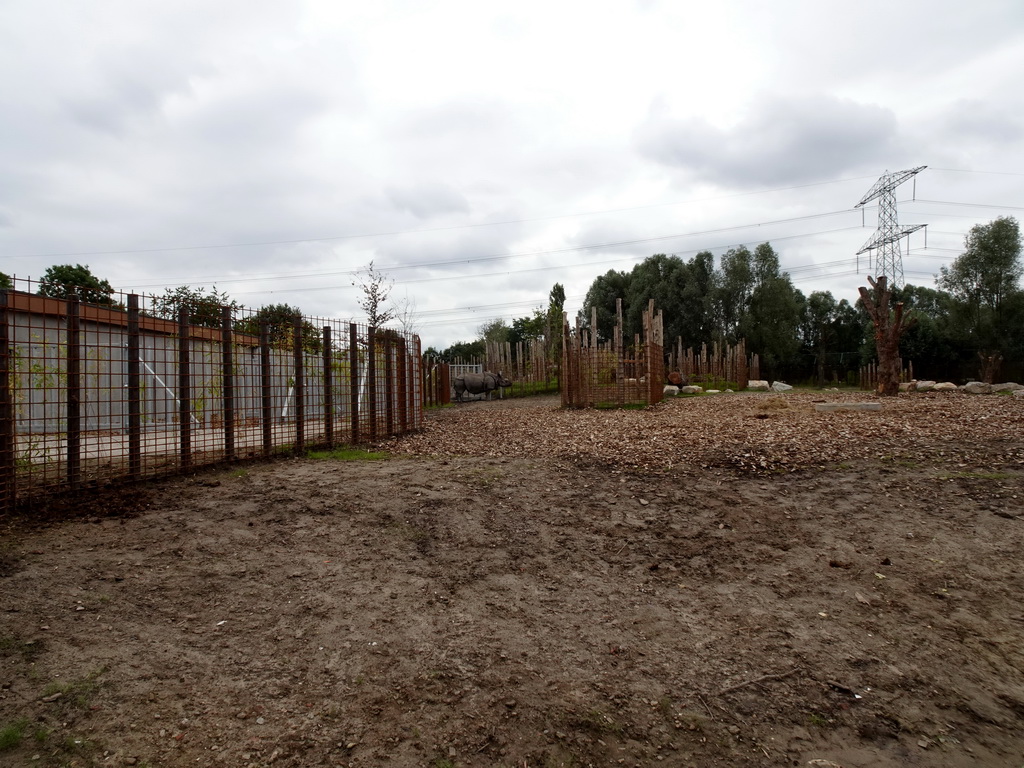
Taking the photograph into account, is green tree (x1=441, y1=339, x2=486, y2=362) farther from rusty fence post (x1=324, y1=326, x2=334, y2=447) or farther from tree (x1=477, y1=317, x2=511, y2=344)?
rusty fence post (x1=324, y1=326, x2=334, y2=447)

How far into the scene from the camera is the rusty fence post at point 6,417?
4414mm

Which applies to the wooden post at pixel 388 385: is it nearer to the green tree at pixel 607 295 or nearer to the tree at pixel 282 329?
the tree at pixel 282 329

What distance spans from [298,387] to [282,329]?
842 millimetres

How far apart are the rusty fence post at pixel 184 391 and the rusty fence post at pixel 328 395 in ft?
6.24

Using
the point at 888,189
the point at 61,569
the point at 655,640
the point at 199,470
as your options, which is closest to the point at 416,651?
the point at 655,640

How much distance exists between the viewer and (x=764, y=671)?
2.81 meters

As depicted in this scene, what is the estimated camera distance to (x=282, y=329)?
7.70m

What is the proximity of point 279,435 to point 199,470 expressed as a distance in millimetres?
1461

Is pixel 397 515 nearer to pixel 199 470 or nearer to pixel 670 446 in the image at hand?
pixel 199 470

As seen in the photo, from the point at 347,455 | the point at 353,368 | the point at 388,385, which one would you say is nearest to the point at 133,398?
the point at 347,455

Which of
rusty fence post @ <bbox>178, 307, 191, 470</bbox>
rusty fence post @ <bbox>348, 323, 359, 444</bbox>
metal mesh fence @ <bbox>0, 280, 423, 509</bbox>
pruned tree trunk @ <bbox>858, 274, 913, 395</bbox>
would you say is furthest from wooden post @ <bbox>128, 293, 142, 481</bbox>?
pruned tree trunk @ <bbox>858, 274, 913, 395</bbox>

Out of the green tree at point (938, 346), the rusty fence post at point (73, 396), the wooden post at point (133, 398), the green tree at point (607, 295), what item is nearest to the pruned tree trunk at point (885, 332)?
the wooden post at point (133, 398)

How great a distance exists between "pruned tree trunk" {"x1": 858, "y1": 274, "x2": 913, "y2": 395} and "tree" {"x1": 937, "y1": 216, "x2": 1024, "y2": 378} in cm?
1929

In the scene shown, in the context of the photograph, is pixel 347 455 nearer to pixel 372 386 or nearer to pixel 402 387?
pixel 372 386
